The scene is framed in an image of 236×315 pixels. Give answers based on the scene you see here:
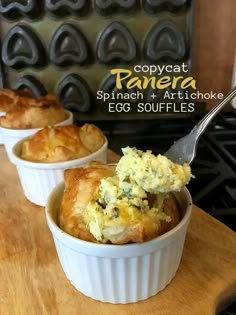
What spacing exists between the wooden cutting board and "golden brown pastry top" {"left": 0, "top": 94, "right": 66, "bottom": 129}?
21 cm

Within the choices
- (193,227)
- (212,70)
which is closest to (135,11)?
Result: (212,70)

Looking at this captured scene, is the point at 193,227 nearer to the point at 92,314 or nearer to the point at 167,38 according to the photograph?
the point at 92,314

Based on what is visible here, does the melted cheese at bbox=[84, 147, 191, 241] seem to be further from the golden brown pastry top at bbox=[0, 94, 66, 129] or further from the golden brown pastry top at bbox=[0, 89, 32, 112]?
the golden brown pastry top at bbox=[0, 89, 32, 112]

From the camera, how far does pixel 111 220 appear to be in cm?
40

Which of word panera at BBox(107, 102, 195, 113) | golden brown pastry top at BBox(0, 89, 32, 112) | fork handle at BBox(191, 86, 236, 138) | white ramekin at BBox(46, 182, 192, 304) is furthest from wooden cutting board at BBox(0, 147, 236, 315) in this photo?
word panera at BBox(107, 102, 195, 113)

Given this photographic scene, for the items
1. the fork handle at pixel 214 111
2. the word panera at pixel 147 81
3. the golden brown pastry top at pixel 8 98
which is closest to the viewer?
the fork handle at pixel 214 111

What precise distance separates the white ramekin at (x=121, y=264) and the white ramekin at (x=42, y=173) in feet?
0.49

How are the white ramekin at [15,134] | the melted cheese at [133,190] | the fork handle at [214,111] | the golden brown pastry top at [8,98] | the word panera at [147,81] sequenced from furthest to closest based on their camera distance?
the word panera at [147,81], the golden brown pastry top at [8,98], the white ramekin at [15,134], the fork handle at [214,111], the melted cheese at [133,190]

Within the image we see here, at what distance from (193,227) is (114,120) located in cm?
47

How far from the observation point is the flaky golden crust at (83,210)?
1.32ft

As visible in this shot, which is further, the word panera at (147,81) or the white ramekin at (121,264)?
the word panera at (147,81)

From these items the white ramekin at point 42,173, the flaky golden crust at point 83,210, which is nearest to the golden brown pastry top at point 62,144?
the white ramekin at point 42,173

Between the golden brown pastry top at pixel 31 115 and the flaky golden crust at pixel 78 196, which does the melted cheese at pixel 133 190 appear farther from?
the golden brown pastry top at pixel 31 115

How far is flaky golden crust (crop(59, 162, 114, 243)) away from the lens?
0.44 m
